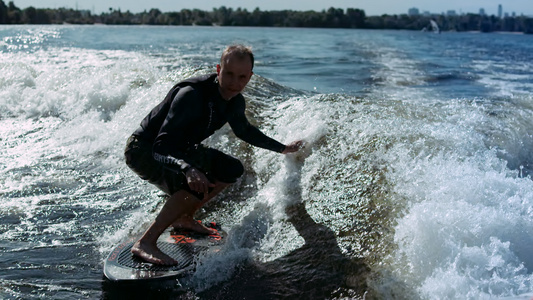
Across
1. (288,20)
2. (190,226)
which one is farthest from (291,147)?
(288,20)

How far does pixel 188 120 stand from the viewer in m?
3.75

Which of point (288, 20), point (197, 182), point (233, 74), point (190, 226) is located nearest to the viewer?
point (197, 182)

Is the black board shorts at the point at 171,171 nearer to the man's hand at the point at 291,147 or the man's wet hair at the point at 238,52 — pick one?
the man's hand at the point at 291,147

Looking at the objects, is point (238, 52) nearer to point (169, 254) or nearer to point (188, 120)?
point (188, 120)

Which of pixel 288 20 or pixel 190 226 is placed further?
pixel 288 20

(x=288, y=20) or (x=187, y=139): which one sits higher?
(x=288, y=20)

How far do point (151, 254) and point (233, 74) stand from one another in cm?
141

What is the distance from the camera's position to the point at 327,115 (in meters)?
5.92

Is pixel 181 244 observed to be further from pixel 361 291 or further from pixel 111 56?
pixel 111 56

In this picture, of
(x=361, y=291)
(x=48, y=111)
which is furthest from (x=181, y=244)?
(x=48, y=111)

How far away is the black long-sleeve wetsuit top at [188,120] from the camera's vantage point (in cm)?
372

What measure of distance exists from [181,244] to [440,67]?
14098 millimetres

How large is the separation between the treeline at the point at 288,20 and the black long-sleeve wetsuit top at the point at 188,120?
185 ft

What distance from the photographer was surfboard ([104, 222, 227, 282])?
371 cm
